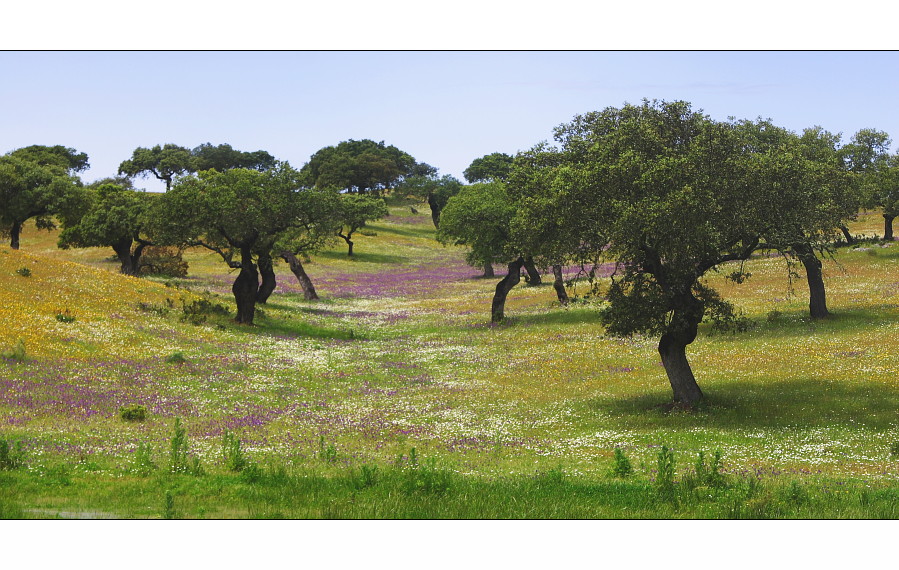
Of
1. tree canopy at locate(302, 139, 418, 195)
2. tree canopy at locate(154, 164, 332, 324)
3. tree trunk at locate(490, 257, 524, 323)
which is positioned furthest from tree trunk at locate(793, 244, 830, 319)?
tree canopy at locate(302, 139, 418, 195)

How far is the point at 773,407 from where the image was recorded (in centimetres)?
2341

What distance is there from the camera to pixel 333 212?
164ft

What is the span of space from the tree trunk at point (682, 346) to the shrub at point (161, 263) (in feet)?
215

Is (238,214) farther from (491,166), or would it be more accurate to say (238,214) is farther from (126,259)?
(491,166)

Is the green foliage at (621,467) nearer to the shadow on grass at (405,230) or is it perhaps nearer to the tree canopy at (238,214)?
the tree canopy at (238,214)

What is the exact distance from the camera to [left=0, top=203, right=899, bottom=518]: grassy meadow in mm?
12320

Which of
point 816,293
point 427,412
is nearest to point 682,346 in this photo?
point 427,412

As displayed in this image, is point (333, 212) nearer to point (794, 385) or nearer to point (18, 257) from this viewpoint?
point (18, 257)

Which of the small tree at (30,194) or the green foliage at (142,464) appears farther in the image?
the small tree at (30,194)

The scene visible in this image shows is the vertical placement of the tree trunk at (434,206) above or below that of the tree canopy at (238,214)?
above

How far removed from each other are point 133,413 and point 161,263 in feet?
208

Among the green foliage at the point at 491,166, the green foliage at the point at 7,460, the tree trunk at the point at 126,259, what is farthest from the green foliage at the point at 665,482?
the green foliage at the point at 491,166

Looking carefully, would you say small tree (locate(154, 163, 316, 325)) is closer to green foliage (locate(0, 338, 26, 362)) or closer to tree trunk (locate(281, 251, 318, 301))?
green foliage (locate(0, 338, 26, 362))

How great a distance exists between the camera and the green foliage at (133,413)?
21.2m
